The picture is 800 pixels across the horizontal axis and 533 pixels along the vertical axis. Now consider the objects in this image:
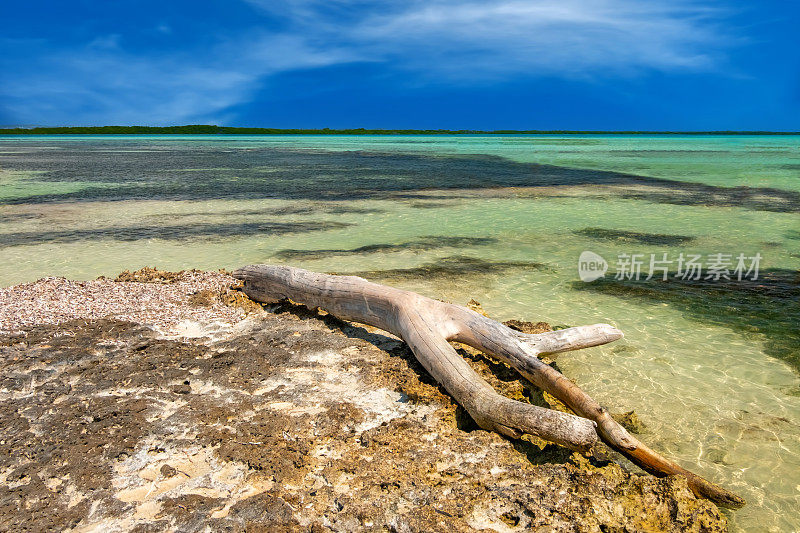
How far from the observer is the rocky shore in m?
2.91

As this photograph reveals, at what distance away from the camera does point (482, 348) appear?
4.69 m

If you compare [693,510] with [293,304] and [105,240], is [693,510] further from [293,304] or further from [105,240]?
[105,240]

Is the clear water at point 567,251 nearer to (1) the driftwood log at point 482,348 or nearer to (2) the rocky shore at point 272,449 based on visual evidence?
(1) the driftwood log at point 482,348

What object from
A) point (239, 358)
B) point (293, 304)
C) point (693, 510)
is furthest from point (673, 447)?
point (293, 304)

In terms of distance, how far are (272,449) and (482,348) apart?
199 centimetres

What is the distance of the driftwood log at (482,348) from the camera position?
10.9ft

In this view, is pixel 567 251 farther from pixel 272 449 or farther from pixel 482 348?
pixel 272 449

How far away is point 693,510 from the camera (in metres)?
3.00

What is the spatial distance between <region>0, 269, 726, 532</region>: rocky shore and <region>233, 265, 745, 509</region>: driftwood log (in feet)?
0.51

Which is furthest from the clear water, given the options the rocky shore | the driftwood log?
the rocky shore

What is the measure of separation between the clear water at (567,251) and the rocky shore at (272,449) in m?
1.01

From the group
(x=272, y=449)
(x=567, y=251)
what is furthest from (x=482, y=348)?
(x=567, y=251)

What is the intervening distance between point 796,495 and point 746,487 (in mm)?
272

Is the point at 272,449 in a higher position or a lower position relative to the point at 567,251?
higher
